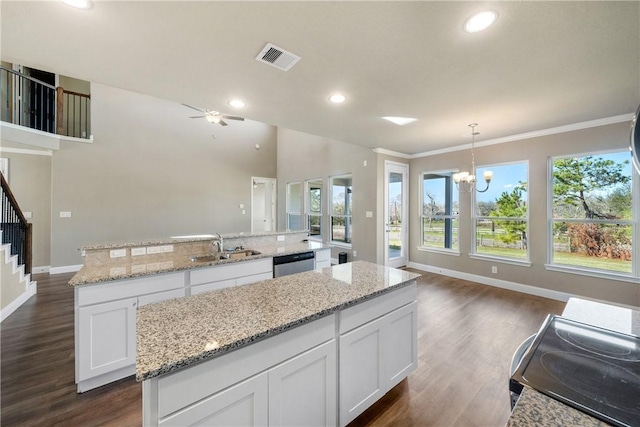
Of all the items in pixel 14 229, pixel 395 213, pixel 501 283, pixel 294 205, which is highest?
pixel 294 205

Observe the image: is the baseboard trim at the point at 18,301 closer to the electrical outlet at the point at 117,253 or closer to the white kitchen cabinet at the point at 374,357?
the electrical outlet at the point at 117,253

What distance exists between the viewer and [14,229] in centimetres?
381

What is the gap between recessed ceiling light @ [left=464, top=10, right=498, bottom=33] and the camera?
1.58 metres

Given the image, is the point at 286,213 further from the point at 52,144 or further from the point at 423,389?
the point at 423,389

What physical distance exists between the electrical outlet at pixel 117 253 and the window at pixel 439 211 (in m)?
5.27

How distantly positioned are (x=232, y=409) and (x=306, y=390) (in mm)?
403

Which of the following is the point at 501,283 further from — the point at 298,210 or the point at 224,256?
the point at 298,210

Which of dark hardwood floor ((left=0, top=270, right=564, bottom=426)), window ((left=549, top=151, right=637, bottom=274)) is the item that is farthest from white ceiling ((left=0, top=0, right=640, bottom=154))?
dark hardwood floor ((left=0, top=270, right=564, bottom=426))

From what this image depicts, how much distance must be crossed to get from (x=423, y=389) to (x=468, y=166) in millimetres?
4189

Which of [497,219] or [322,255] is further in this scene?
[497,219]

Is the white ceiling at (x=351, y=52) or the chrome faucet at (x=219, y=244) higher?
the white ceiling at (x=351, y=52)

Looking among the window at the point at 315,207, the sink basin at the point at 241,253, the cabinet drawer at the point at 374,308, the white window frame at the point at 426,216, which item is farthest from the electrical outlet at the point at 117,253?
the white window frame at the point at 426,216

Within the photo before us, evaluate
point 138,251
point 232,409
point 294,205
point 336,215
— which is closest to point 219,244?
point 138,251

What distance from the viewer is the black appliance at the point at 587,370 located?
672mm
